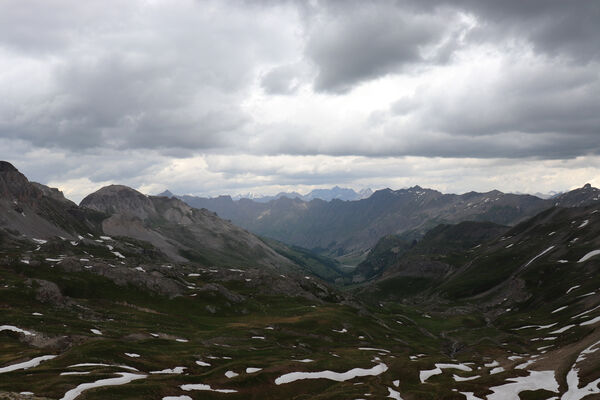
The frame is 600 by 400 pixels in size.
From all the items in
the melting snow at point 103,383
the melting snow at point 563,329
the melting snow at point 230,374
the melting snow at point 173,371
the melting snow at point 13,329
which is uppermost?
the melting snow at point 13,329

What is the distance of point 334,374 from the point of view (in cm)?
6912

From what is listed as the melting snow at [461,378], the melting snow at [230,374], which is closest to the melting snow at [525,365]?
the melting snow at [461,378]

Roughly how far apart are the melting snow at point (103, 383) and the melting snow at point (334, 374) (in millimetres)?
18709

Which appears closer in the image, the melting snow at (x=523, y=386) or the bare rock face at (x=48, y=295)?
the melting snow at (x=523, y=386)

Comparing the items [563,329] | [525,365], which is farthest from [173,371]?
[563,329]

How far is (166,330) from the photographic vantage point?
312 feet

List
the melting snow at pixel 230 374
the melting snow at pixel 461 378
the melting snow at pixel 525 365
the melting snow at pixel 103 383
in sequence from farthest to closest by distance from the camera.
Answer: the melting snow at pixel 525 365
the melting snow at pixel 461 378
the melting snow at pixel 230 374
the melting snow at pixel 103 383

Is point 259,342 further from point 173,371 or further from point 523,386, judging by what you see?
point 523,386

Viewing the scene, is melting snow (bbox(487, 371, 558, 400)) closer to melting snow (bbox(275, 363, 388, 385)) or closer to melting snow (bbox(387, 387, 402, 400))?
melting snow (bbox(387, 387, 402, 400))

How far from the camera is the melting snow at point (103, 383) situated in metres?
45.2

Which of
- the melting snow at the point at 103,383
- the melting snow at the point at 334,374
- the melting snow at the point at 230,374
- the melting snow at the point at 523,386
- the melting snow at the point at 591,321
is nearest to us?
the melting snow at the point at 103,383

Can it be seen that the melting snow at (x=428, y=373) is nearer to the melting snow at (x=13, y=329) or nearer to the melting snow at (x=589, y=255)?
the melting snow at (x=13, y=329)

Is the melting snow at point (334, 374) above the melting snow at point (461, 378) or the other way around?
above

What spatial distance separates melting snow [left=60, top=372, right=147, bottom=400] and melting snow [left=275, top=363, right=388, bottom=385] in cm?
1871
